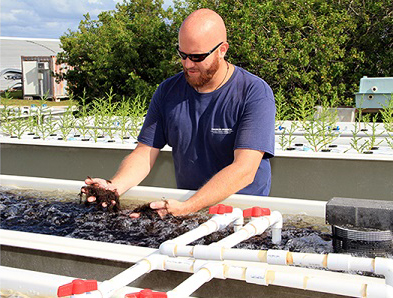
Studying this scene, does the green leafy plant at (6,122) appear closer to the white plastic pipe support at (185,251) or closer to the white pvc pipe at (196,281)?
the white plastic pipe support at (185,251)

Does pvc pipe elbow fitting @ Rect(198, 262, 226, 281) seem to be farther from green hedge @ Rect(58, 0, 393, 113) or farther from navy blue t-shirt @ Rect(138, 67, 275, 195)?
green hedge @ Rect(58, 0, 393, 113)

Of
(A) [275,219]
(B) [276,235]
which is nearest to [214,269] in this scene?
(A) [275,219]

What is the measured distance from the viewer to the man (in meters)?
2.27

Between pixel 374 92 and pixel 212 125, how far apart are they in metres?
5.27

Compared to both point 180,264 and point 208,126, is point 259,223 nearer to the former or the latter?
point 180,264

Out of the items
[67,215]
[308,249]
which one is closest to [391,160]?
[308,249]

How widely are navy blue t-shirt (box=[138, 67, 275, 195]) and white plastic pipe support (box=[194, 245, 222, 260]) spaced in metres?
0.98

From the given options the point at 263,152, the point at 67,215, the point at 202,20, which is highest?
the point at 202,20

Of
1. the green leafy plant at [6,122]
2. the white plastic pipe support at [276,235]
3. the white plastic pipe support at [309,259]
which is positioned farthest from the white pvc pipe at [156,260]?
the green leafy plant at [6,122]

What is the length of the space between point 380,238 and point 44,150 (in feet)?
13.6

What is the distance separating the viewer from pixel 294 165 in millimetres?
4262

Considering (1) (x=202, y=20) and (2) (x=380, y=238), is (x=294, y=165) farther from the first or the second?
(2) (x=380, y=238)

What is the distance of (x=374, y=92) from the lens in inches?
280

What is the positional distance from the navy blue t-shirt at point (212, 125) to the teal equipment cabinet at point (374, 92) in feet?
15.8
